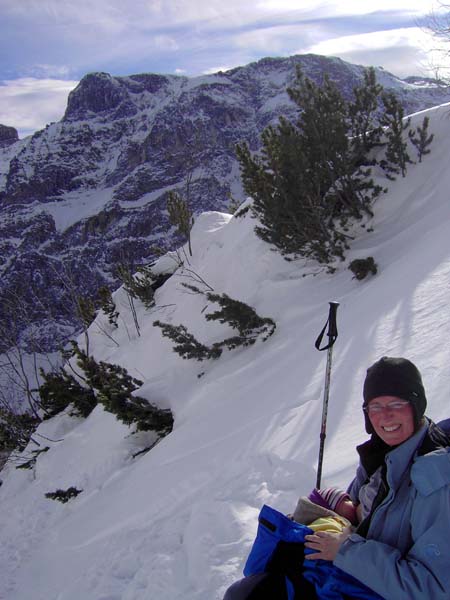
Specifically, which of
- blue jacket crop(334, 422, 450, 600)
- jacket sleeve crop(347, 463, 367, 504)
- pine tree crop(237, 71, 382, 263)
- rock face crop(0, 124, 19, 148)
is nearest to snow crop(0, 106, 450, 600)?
pine tree crop(237, 71, 382, 263)

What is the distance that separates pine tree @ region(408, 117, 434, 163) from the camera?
979 centimetres

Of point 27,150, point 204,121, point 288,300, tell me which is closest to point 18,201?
point 27,150

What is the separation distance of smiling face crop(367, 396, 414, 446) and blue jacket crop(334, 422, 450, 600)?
5cm

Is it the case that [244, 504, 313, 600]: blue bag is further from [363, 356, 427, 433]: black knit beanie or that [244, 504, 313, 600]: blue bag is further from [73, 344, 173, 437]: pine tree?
[73, 344, 173, 437]: pine tree

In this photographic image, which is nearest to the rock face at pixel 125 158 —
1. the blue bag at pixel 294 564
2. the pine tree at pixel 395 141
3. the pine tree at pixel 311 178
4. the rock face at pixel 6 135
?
the rock face at pixel 6 135

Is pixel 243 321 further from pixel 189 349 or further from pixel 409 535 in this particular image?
pixel 409 535

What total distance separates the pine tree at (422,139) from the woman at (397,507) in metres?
9.32

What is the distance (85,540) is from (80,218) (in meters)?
141

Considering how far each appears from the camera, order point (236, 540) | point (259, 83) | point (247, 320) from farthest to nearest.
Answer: point (259, 83) < point (247, 320) < point (236, 540)

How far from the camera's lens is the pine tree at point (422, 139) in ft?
32.1

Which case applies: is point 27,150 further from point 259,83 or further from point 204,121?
point 259,83

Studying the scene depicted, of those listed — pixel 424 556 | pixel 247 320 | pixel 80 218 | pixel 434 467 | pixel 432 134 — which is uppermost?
pixel 80 218

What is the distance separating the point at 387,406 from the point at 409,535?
1.50ft

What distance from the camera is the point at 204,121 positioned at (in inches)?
6019
